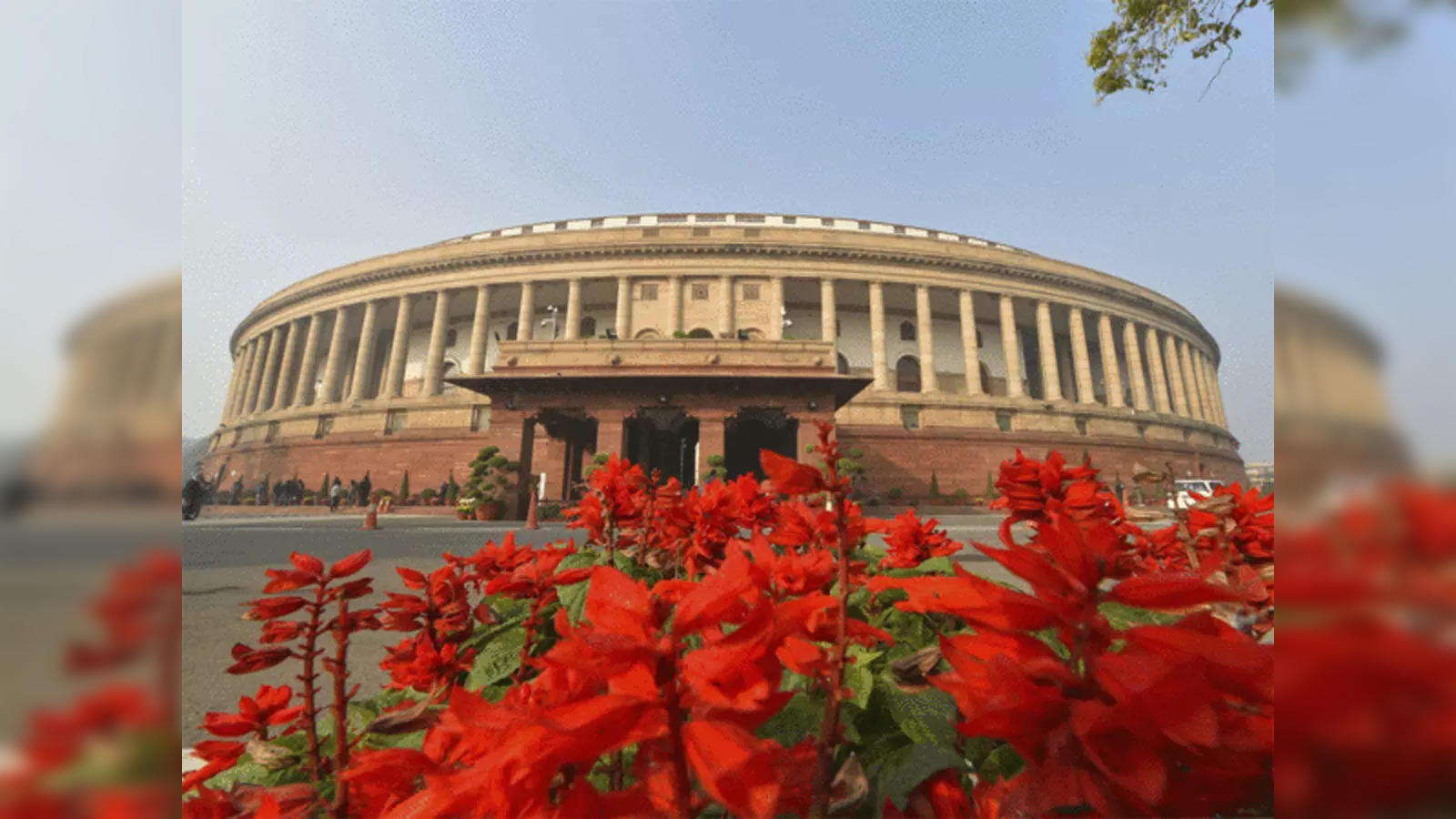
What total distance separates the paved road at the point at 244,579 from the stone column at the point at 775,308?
58.1 feet

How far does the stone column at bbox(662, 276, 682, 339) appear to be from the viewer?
90.0 ft

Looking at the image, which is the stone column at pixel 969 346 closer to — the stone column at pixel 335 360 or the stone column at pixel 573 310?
the stone column at pixel 573 310

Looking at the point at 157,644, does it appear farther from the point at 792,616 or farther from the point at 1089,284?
the point at 1089,284

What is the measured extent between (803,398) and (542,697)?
14231mm

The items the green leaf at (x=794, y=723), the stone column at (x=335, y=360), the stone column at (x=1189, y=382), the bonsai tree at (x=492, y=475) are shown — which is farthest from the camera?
the stone column at (x=1189, y=382)

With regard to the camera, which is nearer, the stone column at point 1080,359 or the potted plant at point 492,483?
the potted plant at point 492,483

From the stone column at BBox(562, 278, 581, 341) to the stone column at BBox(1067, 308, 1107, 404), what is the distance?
21.1 metres

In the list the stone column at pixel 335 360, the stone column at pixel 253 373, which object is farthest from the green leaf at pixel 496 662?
the stone column at pixel 253 373

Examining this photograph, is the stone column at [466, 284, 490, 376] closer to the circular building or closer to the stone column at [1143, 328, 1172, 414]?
the circular building

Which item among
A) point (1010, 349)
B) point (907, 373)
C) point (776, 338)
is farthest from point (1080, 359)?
point (776, 338)

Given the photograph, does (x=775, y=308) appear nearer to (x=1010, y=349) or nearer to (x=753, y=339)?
(x=753, y=339)

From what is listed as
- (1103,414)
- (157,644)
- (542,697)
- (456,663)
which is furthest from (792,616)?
(1103,414)

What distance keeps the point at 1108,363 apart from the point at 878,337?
1138 centimetres

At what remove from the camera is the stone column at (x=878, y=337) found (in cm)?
2698
